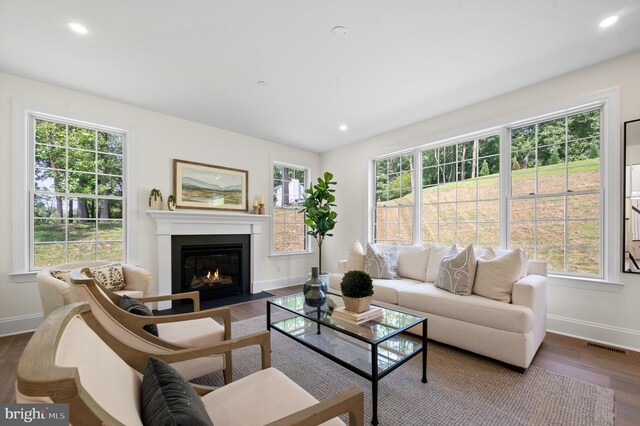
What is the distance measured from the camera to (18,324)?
9.54ft

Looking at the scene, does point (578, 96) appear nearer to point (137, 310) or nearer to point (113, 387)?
point (113, 387)

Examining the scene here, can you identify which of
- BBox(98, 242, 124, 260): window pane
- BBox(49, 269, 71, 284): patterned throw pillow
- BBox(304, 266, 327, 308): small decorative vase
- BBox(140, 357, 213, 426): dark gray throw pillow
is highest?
BBox(98, 242, 124, 260): window pane

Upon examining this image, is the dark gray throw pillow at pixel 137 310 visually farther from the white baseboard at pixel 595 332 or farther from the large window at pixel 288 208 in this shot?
the white baseboard at pixel 595 332

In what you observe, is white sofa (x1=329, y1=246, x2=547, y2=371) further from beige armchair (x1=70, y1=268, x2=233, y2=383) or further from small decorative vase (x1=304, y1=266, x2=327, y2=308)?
beige armchair (x1=70, y1=268, x2=233, y2=383)

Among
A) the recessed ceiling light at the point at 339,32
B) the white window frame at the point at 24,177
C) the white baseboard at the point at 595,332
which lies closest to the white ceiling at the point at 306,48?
the recessed ceiling light at the point at 339,32

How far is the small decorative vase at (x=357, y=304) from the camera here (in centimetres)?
211

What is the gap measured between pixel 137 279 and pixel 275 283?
2405 mm

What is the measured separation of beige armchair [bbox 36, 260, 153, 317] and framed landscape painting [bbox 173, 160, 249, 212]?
126cm

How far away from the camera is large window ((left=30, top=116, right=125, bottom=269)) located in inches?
123

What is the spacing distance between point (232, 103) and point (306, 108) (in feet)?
3.18

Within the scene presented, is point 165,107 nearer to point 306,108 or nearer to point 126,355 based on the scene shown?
point 306,108

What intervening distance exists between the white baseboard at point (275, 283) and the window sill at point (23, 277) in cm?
268

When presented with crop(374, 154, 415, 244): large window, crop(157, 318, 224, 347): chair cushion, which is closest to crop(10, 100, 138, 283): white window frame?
crop(157, 318, 224, 347): chair cushion

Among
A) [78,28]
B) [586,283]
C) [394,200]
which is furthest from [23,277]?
[586,283]
